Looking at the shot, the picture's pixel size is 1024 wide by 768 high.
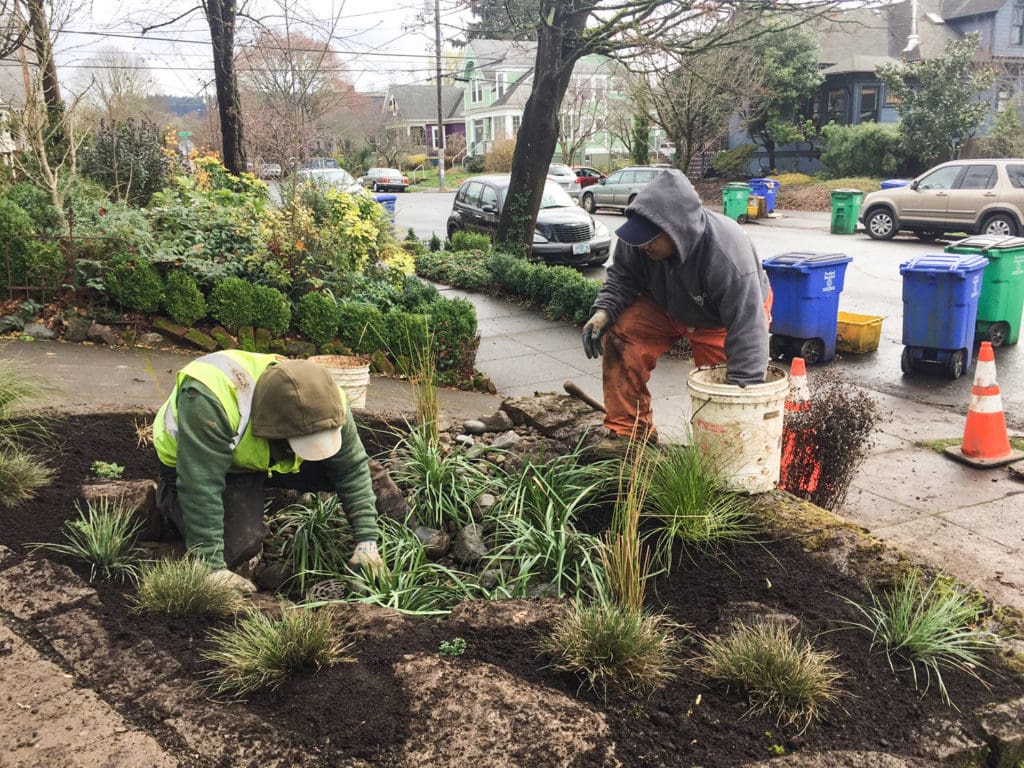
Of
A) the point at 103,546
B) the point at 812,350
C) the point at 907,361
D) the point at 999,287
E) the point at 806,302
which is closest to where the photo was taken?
the point at 103,546

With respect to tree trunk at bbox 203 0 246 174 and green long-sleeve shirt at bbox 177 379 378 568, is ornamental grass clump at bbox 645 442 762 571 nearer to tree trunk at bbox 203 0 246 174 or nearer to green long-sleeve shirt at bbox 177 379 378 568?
green long-sleeve shirt at bbox 177 379 378 568

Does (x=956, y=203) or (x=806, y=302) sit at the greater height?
(x=956, y=203)

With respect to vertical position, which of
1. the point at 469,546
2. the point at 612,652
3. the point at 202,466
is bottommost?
the point at 469,546

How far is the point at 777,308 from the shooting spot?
9516 millimetres

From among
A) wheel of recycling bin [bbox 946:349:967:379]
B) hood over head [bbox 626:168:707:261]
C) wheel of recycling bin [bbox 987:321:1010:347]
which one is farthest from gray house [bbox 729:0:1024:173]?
hood over head [bbox 626:168:707:261]

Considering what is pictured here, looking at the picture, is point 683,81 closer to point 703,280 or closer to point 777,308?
point 777,308

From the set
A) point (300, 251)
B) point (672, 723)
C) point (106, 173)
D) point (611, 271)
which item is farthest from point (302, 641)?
point (106, 173)

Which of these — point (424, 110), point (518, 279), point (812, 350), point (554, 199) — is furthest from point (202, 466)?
point (424, 110)

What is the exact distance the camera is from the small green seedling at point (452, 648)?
2805 mm

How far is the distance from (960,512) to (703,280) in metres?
2.41

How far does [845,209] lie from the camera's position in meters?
21.5

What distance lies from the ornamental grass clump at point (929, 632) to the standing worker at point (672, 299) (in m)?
1.28

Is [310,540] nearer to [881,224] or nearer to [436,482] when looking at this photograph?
[436,482]

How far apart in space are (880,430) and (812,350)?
3806mm
